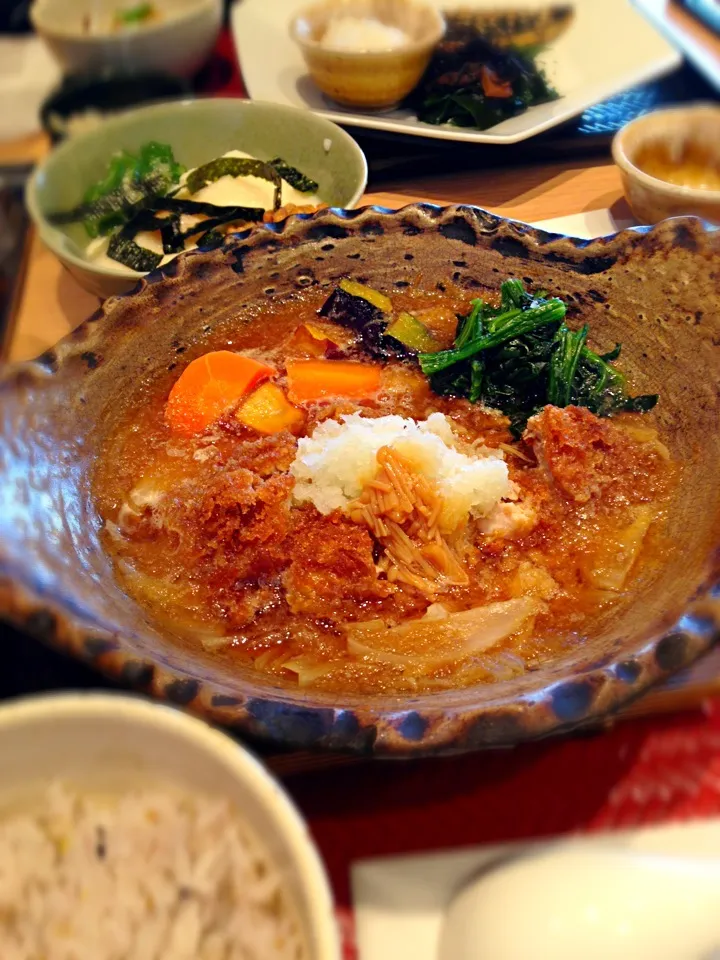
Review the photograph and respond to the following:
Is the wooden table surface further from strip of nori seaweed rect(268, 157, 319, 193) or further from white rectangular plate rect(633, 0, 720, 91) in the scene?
white rectangular plate rect(633, 0, 720, 91)

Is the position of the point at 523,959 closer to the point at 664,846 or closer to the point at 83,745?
the point at 664,846

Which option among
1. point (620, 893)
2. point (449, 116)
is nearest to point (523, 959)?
point (620, 893)

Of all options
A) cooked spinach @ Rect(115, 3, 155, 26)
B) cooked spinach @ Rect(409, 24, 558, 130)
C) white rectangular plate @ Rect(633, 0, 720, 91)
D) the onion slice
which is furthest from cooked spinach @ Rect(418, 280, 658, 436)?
white rectangular plate @ Rect(633, 0, 720, 91)

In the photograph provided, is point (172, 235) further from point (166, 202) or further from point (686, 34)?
point (686, 34)

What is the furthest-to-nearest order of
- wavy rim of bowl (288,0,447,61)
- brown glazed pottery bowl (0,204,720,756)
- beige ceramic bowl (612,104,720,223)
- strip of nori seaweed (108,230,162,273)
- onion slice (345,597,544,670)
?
1. wavy rim of bowl (288,0,447,61)
2. beige ceramic bowl (612,104,720,223)
3. strip of nori seaweed (108,230,162,273)
4. onion slice (345,597,544,670)
5. brown glazed pottery bowl (0,204,720,756)

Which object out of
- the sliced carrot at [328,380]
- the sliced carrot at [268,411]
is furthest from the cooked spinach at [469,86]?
the sliced carrot at [268,411]

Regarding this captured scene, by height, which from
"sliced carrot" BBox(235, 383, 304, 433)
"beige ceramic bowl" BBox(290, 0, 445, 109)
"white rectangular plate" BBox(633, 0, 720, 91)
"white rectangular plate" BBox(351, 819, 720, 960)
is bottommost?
"white rectangular plate" BBox(351, 819, 720, 960)

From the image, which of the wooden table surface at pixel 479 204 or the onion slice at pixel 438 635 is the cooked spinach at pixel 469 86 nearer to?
the wooden table surface at pixel 479 204

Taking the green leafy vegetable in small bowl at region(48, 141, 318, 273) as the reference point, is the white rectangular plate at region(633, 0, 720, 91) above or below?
above
